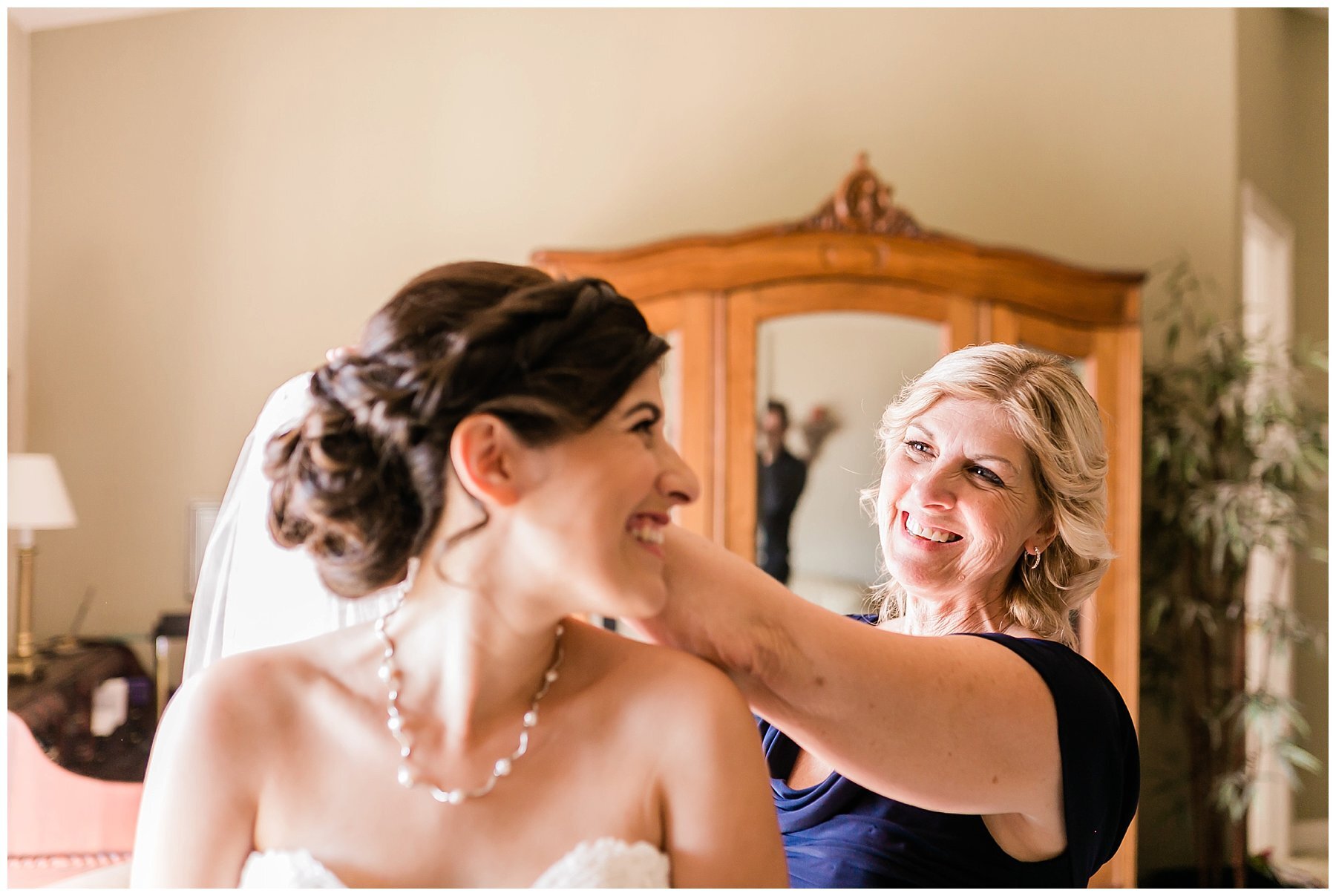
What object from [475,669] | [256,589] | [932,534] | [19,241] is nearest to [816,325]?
[932,534]

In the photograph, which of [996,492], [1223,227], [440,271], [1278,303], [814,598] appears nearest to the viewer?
[440,271]

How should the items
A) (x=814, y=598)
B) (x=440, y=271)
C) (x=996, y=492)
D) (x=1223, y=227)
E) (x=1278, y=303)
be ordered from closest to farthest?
(x=440, y=271)
(x=996, y=492)
(x=814, y=598)
(x=1223, y=227)
(x=1278, y=303)

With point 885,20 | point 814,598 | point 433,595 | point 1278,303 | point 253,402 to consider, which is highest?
point 885,20

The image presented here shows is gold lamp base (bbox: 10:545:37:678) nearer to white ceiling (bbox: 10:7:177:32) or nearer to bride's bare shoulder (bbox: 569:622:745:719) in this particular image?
white ceiling (bbox: 10:7:177:32)

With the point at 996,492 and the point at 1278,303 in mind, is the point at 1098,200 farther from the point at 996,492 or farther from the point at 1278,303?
the point at 996,492

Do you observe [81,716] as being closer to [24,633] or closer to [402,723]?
[24,633]

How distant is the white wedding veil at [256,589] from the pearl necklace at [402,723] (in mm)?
366

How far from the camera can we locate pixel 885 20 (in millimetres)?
4211

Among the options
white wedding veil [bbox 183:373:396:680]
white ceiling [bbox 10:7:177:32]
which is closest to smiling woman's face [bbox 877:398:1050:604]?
white wedding veil [bbox 183:373:396:680]

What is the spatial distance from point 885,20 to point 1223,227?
150 centimetres

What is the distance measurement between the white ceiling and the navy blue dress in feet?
13.8

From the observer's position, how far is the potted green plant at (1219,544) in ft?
11.6

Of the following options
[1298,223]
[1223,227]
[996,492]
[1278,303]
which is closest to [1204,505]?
[1223,227]

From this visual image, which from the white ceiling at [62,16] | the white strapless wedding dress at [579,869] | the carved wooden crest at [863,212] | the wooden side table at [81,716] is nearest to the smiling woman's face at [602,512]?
the white strapless wedding dress at [579,869]
